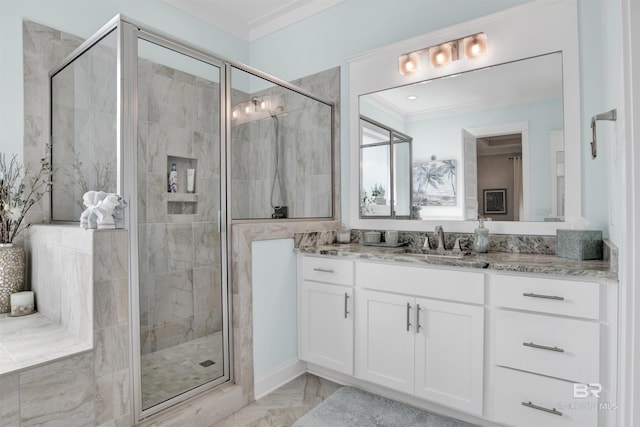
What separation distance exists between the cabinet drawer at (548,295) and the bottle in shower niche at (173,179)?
1730mm

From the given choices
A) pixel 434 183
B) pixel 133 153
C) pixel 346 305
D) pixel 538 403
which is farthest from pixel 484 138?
pixel 133 153

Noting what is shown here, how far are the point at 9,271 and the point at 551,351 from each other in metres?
2.87

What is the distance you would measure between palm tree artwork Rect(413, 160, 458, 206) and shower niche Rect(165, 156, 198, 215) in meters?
1.49

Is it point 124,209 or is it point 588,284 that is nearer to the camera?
point 588,284

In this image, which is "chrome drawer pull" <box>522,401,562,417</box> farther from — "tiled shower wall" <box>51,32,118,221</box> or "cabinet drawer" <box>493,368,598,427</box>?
"tiled shower wall" <box>51,32,118,221</box>

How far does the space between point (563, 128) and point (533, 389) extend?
141 centimetres

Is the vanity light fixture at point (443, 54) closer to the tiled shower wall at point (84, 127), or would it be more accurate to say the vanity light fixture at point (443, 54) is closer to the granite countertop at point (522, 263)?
the granite countertop at point (522, 263)

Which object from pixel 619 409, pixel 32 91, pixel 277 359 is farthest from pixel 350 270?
pixel 32 91

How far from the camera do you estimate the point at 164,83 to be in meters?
1.87

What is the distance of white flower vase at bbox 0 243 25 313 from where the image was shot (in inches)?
78.7

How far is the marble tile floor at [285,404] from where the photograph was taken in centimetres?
190

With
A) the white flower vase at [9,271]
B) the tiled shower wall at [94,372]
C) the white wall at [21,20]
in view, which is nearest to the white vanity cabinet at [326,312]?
the tiled shower wall at [94,372]

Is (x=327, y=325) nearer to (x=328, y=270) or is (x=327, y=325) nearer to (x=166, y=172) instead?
(x=328, y=270)

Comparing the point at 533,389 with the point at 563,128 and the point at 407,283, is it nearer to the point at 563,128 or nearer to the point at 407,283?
the point at 407,283
